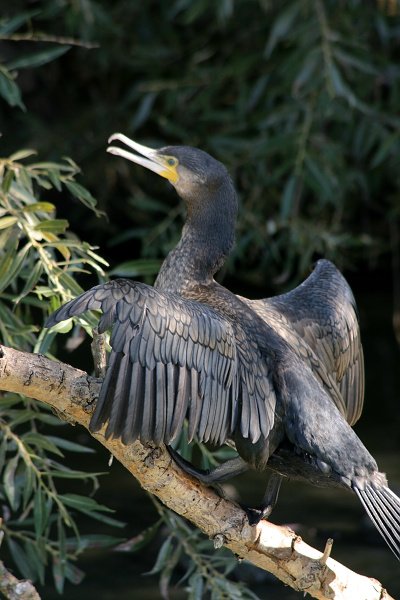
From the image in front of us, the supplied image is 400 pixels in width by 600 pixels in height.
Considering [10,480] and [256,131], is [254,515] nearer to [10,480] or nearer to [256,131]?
[10,480]

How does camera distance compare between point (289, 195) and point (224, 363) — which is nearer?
point (224, 363)

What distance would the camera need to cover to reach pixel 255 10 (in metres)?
6.83

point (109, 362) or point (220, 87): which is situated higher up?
point (220, 87)

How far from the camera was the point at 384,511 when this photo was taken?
2.92 m

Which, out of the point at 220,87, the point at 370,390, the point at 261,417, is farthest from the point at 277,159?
the point at 261,417

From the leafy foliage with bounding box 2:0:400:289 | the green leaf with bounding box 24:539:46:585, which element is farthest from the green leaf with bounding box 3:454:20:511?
the leafy foliage with bounding box 2:0:400:289

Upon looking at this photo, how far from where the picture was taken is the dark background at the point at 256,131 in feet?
18.7

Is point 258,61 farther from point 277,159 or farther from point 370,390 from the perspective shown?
point 370,390

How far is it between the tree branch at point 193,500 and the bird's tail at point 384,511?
15cm

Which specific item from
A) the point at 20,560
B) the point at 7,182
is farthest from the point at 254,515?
the point at 20,560

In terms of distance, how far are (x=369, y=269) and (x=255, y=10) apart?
3054 millimetres

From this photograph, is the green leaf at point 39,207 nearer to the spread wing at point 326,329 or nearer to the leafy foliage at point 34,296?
the leafy foliage at point 34,296

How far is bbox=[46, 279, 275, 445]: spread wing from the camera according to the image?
255 cm

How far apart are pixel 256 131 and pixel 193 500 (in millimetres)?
4088
